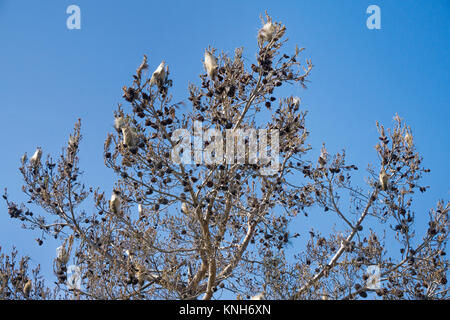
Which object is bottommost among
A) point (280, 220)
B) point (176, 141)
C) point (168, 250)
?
point (168, 250)

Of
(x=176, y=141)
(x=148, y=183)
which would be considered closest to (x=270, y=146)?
(x=176, y=141)

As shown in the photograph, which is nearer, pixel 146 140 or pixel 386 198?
pixel 146 140

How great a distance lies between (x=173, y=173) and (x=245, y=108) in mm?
1769

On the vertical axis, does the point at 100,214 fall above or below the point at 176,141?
below

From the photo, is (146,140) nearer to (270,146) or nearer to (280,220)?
(270,146)

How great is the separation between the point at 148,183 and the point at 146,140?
2.72 feet

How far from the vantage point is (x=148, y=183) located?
28.6 ft

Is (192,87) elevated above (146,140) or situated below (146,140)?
above

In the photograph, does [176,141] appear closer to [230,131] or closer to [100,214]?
[230,131]

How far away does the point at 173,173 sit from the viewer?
27.9 feet
